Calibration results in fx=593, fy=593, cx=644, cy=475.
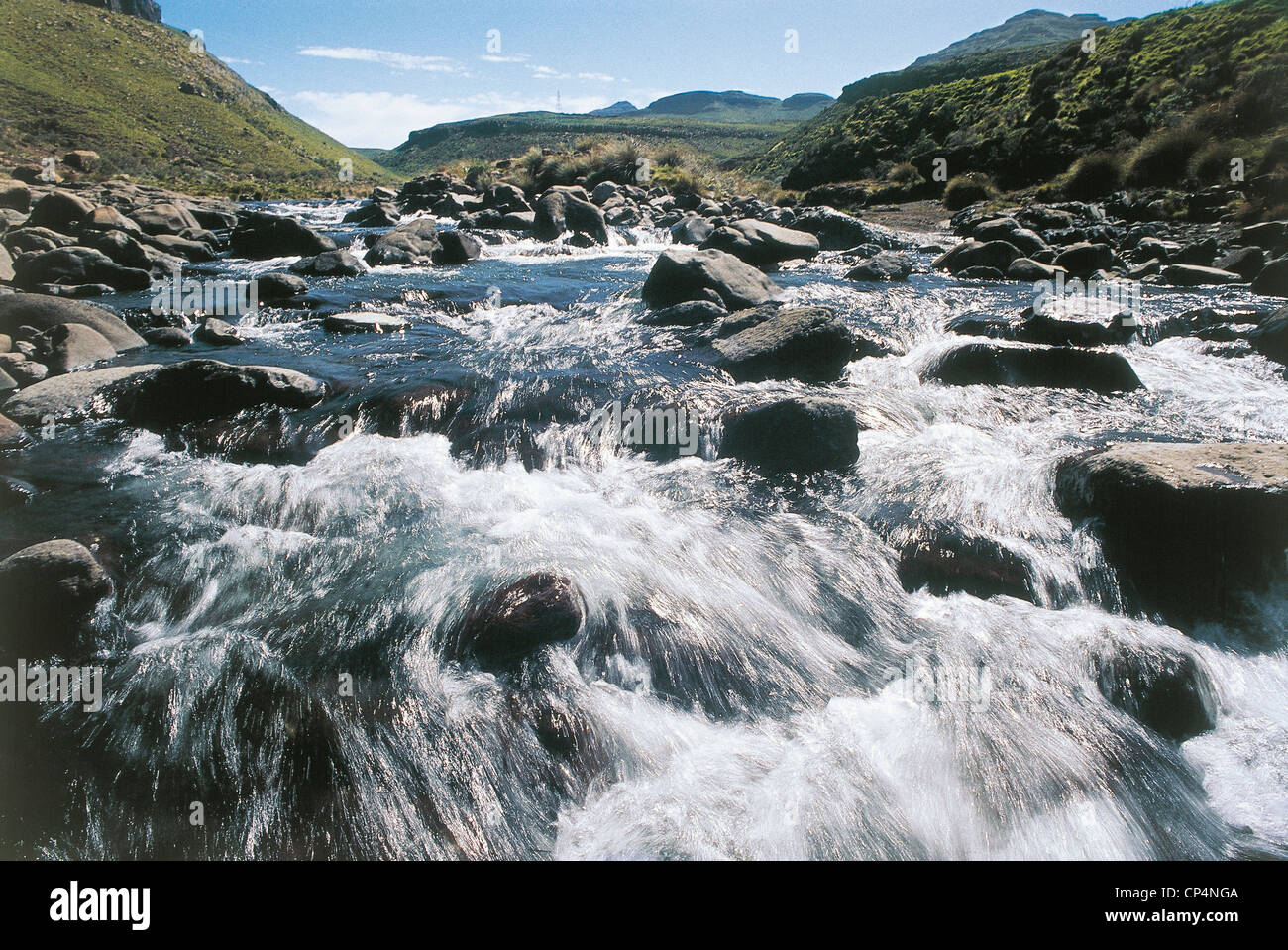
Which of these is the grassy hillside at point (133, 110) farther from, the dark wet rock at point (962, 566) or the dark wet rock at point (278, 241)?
the dark wet rock at point (962, 566)

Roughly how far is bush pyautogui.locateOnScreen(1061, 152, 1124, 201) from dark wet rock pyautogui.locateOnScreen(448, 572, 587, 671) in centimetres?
2549

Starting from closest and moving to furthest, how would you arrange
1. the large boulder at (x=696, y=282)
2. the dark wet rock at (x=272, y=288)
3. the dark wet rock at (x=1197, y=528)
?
the dark wet rock at (x=1197, y=528), the large boulder at (x=696, y=282), the dark wet rock at (x=272, y=288)

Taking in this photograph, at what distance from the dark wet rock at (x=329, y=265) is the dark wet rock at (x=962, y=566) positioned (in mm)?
13985

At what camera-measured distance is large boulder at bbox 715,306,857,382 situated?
8414mm

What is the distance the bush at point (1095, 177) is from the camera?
20.6 metres

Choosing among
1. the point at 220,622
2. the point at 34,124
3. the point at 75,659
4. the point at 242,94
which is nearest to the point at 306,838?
the point at 220,622

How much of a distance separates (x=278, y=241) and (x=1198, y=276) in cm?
2199

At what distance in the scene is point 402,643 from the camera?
159 inches

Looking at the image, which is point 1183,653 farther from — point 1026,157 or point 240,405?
point 1026,157

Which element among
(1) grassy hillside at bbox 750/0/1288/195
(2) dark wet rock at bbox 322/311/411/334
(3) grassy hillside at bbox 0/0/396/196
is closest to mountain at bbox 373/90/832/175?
(3) grassy hillside at bbox 0/0/396/196

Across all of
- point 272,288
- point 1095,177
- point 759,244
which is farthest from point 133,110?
point 1095,177

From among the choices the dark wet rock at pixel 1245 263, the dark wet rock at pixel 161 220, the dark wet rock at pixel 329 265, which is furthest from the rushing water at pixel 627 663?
the dark wet rock at pixel 161 220

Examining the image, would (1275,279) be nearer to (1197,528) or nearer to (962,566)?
(1197,528)

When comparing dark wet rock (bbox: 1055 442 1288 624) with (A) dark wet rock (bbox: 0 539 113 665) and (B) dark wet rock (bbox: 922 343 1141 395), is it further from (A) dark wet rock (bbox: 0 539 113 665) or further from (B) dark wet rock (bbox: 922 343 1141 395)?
(A) dark wet rock (bbox: 0 539 113 665)
